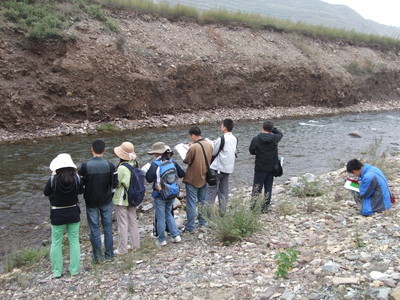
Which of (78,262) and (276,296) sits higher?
(276,296)

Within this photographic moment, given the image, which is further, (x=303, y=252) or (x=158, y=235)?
(x=158, y=235)

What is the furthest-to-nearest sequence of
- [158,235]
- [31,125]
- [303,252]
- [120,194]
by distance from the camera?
[31,125]
[158,235]
[120,194]
[303,252]

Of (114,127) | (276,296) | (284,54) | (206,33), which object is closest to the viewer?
(276,296)

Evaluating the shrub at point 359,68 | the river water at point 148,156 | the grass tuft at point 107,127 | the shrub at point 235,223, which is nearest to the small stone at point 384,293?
the shrub at point 235,223

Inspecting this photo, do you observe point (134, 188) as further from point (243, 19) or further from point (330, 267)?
point (243, 19)

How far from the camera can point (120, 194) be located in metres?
5.77

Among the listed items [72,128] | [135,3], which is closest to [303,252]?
[72,128]

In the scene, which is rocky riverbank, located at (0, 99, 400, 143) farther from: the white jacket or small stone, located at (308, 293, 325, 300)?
small stone, located at (308, 293, 325, 300)

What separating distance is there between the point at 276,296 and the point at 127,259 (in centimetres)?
239

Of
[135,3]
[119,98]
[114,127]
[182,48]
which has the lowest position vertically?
[114,127]

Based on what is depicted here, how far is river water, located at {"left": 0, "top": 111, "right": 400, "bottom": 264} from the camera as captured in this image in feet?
25.6

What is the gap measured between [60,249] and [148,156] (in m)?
7.53

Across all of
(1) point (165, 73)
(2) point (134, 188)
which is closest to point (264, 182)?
(2) point (134, 188)

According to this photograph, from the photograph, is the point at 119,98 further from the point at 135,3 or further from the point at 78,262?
the point at 78,262
